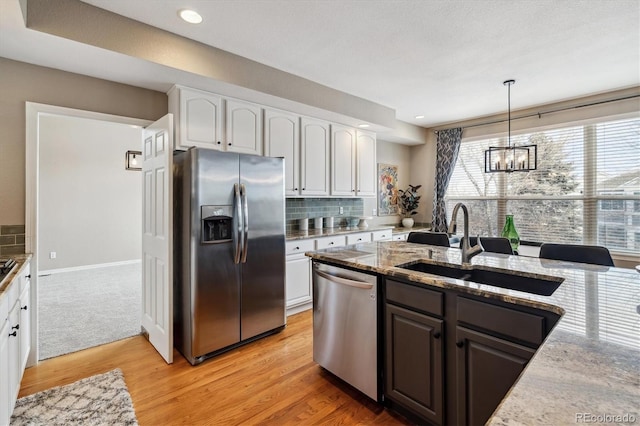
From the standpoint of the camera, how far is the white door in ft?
8.46

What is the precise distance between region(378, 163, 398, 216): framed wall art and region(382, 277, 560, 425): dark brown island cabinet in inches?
147

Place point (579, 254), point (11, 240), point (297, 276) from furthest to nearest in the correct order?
point (297, 276) < point (11, 240) < point (579, 254)

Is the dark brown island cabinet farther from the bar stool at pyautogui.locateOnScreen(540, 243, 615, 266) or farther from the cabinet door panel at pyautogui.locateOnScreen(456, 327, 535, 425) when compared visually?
the bar stool at pyautogui.locateOnScreen(540, 243, 615, 266)

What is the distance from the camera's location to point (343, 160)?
447cm

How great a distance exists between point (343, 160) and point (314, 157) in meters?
0.56

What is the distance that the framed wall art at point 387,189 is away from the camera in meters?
5.50

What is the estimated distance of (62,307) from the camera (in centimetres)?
392

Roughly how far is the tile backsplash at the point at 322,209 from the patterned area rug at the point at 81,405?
2.50 m

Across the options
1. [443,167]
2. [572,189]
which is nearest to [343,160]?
[443,167]

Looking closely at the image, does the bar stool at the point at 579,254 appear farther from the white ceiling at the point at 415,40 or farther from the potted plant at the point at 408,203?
the potted plant at the point at 408,203

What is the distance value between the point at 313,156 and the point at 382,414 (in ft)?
9.65

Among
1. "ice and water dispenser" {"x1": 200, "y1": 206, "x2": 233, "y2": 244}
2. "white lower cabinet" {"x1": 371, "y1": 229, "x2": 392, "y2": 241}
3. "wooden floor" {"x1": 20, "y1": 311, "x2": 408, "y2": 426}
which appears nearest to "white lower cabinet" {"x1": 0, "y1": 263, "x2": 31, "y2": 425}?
"wooden floor" {"x1": 20, "y1": 311, "x2": 408, "y2": 426}

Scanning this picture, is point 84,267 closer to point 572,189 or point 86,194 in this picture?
point 86,194

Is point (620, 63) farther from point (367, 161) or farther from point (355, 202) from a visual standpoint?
point (355, 202)
